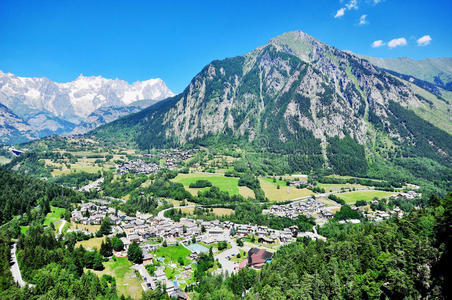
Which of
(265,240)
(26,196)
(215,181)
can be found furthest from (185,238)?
(215,181)

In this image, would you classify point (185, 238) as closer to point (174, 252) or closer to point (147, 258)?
point (174, 252)

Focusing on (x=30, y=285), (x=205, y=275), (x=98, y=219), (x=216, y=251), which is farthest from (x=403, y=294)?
(x=98, y=219)

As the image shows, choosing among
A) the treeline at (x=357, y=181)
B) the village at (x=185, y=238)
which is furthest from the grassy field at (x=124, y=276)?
the treeline at (x=357, y=181)

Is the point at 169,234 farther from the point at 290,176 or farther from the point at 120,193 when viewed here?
the point at 290,176

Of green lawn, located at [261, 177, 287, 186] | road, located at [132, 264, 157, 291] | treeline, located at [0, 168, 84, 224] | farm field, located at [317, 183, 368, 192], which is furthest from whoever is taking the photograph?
green lawn, located at [261, 177, 287, 186]

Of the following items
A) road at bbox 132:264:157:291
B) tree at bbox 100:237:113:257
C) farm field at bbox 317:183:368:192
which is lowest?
farm field at bbox 317:183:368:192

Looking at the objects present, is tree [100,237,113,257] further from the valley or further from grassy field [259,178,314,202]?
grassy field [259,178,314,202]

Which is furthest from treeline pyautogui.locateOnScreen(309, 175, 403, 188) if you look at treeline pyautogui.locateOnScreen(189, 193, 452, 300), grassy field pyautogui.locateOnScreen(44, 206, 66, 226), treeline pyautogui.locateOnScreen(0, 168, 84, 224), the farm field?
treeline pyautogui.locateOnScreen(0, 168, 84, 224)

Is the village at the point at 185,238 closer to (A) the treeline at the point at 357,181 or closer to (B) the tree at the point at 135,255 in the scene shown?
(B) the tree at the point at 135,255
